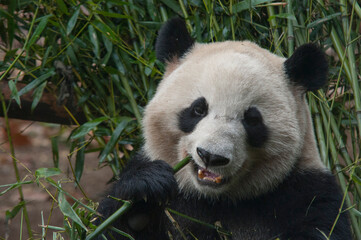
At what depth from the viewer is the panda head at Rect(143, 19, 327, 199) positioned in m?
2.75

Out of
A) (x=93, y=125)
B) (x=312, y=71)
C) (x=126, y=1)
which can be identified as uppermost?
(x=126, y=1)

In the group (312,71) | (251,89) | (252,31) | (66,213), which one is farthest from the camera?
(252,31)

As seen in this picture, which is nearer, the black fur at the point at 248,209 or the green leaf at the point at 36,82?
the black fur at the point at 248,209

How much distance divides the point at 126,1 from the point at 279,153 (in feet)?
5.96

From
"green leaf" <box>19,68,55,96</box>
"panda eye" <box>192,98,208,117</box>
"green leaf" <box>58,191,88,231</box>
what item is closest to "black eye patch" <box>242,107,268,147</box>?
"panda eye" <box>192,98,208,117</box>

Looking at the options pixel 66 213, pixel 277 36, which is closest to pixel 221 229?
pixel 66 213

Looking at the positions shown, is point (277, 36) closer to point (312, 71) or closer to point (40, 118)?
point (312, 71)

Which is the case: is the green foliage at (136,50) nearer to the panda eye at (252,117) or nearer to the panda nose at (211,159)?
the panda eye at (252,117)

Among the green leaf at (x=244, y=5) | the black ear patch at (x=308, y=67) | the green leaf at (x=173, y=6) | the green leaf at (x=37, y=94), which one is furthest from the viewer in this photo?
the green leaf at (x=173, y=6)

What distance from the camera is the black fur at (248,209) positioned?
2.81 meters

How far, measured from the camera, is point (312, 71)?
3.07 metres

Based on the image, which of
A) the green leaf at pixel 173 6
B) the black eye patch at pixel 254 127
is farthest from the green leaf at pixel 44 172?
the green leaf at pixel 173 6

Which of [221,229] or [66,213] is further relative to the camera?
[221,229]

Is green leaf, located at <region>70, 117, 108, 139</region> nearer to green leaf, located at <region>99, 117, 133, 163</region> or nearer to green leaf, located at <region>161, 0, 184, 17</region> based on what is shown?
green leaf, located at <region>99, 117, 133, 163</region>
